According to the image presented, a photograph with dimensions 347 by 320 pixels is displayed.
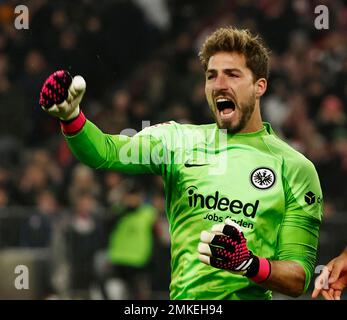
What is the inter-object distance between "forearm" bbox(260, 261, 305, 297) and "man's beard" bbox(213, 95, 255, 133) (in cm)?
89

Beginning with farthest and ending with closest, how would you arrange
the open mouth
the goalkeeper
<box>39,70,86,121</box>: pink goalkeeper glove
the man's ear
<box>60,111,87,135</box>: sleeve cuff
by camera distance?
the man's ear
the open mouth
the goalkeeper
<box>60,111,87,135</box>: sleeve cuff
<box>39,70,86,121</box>: pink goalkeeper glove

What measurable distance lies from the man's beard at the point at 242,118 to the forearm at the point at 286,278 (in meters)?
0.89

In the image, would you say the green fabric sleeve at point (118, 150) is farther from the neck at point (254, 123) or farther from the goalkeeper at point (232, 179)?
the neck at point (254, 123)

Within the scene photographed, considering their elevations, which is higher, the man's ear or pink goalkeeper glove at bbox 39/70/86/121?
the man's ear

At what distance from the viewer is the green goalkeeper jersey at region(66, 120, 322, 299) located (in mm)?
6547

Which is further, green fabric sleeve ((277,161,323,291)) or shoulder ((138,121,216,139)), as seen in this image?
shoulder ((138,121,216,139))

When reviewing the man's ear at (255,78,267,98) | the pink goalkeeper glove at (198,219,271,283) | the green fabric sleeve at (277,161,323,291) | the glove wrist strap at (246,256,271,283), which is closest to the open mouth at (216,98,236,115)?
the man's ear at (255,78,267,98)

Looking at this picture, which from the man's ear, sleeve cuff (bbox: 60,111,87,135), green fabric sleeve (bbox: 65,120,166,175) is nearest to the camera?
sleeve cuff (bbox: 60,111,87,135)

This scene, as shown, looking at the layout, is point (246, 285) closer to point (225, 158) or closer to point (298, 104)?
point (225, 158)

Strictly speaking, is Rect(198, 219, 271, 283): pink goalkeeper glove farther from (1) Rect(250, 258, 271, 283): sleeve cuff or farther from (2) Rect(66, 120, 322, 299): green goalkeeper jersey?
(2) Rect(66, 120, 322, 299): green goalkeeper jersey

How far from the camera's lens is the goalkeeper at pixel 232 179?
6.53 meters
